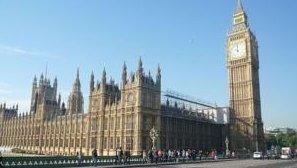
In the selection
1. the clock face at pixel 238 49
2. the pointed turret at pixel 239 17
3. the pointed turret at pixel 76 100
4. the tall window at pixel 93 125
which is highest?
the pointed turret at pixel 239 17

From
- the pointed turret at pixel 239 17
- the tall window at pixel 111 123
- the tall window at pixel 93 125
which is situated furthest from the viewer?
the pointed turret at pixel 239 17

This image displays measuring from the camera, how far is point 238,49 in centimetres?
10369

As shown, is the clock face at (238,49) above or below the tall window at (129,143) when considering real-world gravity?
above

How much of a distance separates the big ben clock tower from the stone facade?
4.95 meters

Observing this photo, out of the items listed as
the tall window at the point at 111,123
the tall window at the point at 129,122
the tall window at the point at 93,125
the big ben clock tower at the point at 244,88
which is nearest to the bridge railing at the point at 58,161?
the tall window at the point at 129,122

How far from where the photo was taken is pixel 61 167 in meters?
38.9

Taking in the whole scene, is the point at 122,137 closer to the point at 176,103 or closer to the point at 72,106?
A: the point at 176,103

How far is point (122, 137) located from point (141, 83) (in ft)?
37.7

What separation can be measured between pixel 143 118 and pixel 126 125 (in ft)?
14.4

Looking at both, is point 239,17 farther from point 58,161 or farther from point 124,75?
point 58,161

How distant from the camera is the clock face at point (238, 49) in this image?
102 meters

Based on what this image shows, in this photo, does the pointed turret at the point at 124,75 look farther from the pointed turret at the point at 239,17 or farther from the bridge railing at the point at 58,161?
the pointed turret at the point at 239,17

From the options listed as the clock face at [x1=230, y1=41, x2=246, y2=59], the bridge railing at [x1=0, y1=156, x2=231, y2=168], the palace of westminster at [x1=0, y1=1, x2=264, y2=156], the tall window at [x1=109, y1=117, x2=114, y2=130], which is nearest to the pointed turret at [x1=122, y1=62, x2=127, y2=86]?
the palace of westminster at [x1=0, y1=1, x2=264, y2=156]

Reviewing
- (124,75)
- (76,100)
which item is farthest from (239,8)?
(76,100)
